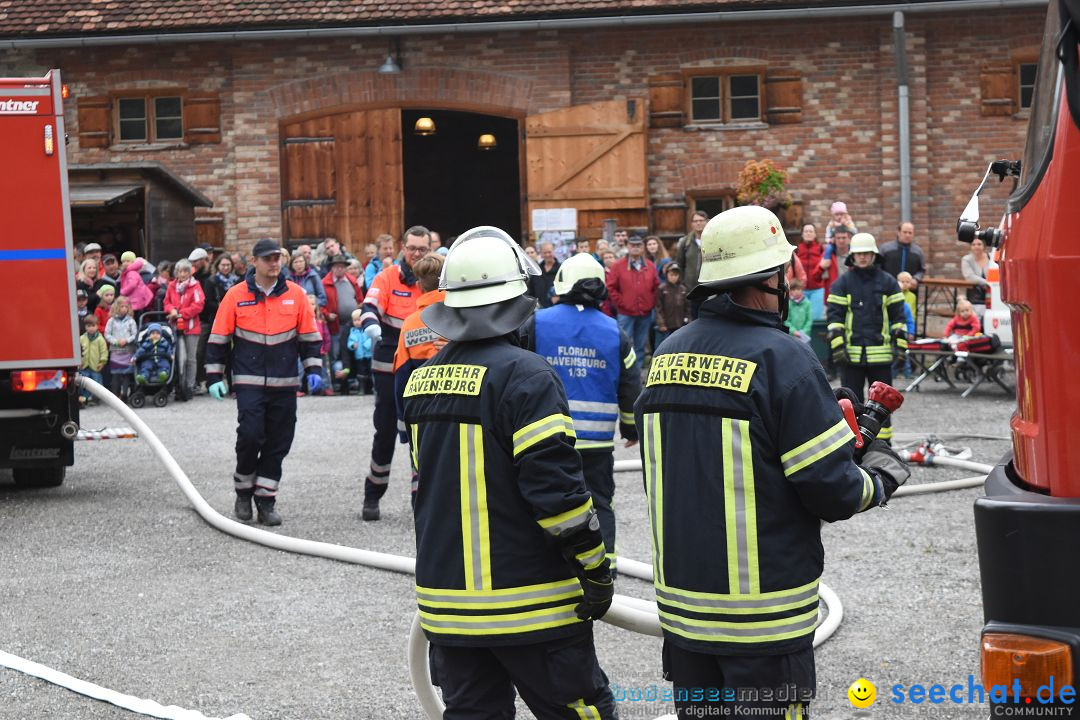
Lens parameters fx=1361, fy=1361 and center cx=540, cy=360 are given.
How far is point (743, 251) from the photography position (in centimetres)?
361

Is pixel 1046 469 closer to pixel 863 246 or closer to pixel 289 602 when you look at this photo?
pixel 289 602

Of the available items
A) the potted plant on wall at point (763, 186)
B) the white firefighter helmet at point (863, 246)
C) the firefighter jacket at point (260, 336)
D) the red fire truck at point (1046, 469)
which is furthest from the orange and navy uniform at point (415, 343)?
the potted plant on wall at point (763, 186)

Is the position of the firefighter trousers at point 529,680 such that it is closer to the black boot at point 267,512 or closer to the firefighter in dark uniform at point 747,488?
the firefighter in dark uniform at point 747,488

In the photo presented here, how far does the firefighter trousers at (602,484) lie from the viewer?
6.24 meters

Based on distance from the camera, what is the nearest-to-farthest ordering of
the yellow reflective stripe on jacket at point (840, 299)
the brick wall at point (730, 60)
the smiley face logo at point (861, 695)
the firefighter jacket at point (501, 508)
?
the firefighter jacket at point (501, 508)
the smiley face logo at point (861, 695)
the yellow reflective stripe on jacket at point (840, 299)
the brick wall at point (730, 60)

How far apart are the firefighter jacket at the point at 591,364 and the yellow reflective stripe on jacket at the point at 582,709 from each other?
9.20 ft

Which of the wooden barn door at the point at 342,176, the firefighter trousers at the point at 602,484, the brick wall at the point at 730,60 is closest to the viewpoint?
the firefighter trousers at the point at 602,484

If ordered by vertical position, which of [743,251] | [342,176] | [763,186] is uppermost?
[342,176]

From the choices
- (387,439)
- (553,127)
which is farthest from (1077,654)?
(553,127)

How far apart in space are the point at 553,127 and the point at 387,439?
12150 mm

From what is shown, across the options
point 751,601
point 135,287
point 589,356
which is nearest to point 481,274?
point 751,601

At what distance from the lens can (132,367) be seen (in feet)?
54.1

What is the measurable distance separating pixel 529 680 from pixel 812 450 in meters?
1.00

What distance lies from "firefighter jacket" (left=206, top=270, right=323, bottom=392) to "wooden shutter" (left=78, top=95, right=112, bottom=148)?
13.7 m
